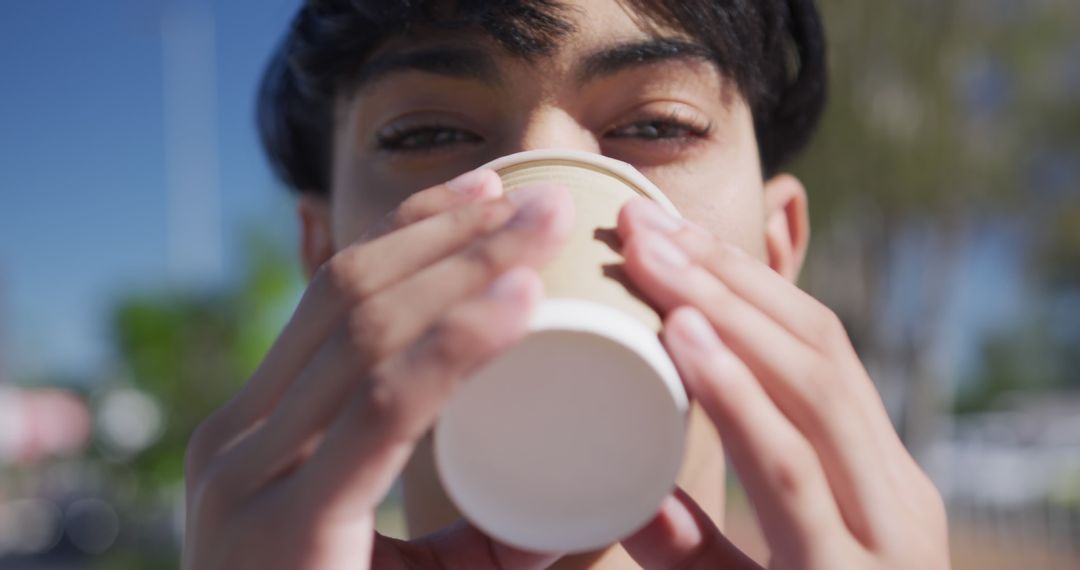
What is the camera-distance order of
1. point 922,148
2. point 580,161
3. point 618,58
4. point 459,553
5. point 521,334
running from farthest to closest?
point 922,148 < point 618,58 < point 459,553 < point 580,161 < point 521,334

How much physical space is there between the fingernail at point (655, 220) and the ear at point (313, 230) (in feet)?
3.77

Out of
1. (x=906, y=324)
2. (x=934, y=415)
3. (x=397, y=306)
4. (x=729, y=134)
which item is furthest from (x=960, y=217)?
(x=397, y=306)

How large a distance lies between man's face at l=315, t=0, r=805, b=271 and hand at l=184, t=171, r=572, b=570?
453 millimetres

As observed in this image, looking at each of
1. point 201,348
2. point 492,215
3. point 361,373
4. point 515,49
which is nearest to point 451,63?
point 515,49

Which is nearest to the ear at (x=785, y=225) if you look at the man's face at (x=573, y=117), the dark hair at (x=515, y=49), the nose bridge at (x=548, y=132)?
the dark hair at (x=515, y=49)

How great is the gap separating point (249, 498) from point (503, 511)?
0.95 ft

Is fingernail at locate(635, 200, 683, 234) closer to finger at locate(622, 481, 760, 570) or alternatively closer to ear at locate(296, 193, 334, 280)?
finger at locate(622, 481, 760, 570)

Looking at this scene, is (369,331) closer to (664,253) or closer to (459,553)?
(664,253)

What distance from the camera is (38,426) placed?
84.5 ft

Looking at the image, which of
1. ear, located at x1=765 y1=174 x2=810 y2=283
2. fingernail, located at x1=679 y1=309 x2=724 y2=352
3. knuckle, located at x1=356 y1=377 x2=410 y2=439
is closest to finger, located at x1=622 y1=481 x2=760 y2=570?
fingernail, located at x1=679 y1=309 x2=724 y2=352

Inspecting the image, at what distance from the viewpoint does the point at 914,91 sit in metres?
11.6

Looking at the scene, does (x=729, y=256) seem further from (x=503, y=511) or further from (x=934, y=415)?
(x=934, y=415)

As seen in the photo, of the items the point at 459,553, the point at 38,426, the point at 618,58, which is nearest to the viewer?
the point at 459,553

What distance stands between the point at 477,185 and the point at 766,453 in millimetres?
446
